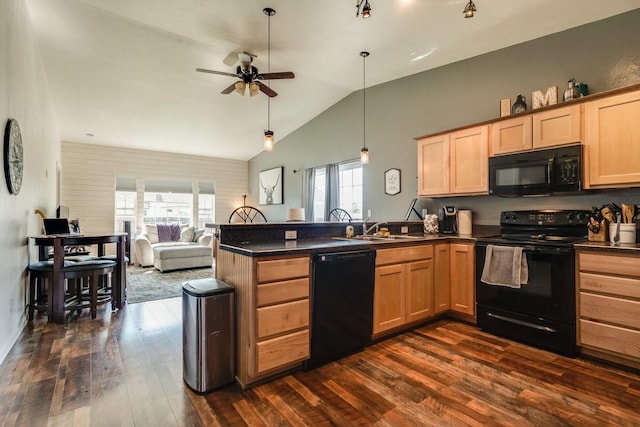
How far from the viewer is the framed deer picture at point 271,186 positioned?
761cm

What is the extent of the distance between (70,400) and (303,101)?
526cm

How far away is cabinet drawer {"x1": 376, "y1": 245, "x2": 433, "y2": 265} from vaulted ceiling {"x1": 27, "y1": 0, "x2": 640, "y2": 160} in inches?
91.0

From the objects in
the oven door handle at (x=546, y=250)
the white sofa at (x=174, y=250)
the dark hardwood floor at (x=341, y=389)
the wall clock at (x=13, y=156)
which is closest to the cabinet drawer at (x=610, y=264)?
the oven door handle at (x=546, y=250)

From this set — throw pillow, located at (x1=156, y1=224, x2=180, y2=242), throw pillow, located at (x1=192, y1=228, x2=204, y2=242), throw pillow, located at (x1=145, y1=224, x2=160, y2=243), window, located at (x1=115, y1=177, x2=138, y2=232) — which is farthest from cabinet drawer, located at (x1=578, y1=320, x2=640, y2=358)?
window, located at (x1=115, y1=177, x2=138, y2=232)

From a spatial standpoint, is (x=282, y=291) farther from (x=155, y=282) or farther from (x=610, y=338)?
(x=155, y=282)

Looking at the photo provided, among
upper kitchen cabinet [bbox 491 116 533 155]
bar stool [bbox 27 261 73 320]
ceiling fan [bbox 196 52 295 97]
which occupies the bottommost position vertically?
bar stool [bbox 27 261 73 320]

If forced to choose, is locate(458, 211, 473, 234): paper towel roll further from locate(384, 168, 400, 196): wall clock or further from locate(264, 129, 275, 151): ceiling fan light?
locate(264, 129, 275, 151): ceiling fan light

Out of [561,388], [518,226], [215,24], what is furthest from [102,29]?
[561,388]

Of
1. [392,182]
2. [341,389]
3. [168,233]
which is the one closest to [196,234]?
[168,233]

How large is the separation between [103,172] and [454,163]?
23.7 feet

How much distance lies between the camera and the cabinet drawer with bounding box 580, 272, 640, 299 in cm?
220

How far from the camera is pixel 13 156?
Answer: 2.68 meters

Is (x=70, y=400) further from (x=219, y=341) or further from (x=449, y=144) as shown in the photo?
(x=449, y=144)

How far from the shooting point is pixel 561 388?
6.63 feet
